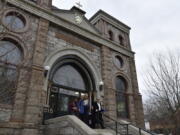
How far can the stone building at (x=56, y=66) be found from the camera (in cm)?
819

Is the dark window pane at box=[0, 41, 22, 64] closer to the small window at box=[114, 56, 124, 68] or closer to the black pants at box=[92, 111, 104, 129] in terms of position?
the black pants at box=[92, 111, 104, 129]

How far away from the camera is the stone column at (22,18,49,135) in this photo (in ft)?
26.9

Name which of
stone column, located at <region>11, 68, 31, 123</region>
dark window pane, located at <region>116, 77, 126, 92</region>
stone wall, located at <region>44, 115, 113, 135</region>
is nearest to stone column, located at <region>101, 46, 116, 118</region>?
dark window pane, located at <region>116, 77, 126, 92</region>

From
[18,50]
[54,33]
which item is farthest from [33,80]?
[54,33]

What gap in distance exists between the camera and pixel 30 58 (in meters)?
9.53

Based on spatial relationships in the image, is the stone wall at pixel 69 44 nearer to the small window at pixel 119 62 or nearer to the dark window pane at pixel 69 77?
the dark window pane at pixel 69 77

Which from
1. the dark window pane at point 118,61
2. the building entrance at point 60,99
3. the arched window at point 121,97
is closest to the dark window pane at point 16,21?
the building entrance at point 60,99

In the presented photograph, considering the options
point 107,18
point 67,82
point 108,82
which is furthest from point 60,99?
point 107,18

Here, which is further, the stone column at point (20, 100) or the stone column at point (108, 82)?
the stone column at point (108, 82)

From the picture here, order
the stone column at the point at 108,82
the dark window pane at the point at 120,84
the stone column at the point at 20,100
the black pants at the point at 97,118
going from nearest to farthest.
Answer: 1. the stone column at the point at 20,100
2. the black pants at the point at 97,118
3. the stone column at the point at 108,82
4. the dark window pane at the point at 120,84

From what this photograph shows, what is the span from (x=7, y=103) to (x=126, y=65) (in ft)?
34.6

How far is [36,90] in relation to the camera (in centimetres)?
891

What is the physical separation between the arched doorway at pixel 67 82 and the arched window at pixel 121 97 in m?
2.67

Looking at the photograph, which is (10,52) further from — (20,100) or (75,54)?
(75,54)
